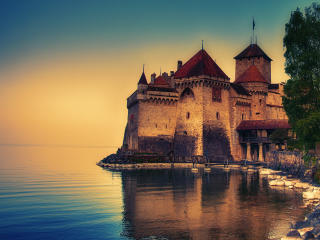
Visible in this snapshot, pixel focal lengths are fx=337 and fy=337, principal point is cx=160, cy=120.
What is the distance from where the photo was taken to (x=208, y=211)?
2130cm

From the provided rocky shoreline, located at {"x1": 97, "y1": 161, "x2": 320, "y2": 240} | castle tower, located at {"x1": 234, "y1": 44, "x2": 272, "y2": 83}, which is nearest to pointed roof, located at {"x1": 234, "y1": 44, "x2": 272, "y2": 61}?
castle tower, located at {"x1": 234, "y1": 44, "x2": 272, "y2": 83}

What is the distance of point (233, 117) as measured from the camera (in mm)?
62219

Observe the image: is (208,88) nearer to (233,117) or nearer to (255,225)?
(233,117)

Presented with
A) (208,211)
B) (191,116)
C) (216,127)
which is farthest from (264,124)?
(208,211)

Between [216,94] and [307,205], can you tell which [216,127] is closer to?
[216,94]

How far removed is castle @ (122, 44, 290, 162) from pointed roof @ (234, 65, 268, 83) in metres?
4.35

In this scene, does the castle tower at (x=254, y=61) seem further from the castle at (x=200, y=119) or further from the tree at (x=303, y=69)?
the tree at (x=303, y=69)

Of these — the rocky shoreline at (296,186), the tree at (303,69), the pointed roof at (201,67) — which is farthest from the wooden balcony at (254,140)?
the tree at (303,69)

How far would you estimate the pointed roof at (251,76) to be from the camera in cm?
6812

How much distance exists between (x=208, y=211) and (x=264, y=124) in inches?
1623

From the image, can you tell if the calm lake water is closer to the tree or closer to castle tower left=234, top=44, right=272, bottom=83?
the tree

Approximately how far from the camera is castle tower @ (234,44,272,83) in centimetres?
7488

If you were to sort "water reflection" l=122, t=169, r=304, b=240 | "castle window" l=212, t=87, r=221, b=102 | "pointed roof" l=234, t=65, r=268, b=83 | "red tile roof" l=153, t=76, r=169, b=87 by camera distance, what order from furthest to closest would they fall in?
"red tile roof" l=153, t=76, r=169, b=87, "pointed roof" l=234, t=65, r=268, b=83, "castle window" l=212, t=87, r=221, b=102, "water reflection" l=122, t=169, r=304, b=240

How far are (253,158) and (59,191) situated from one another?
40971 mm
